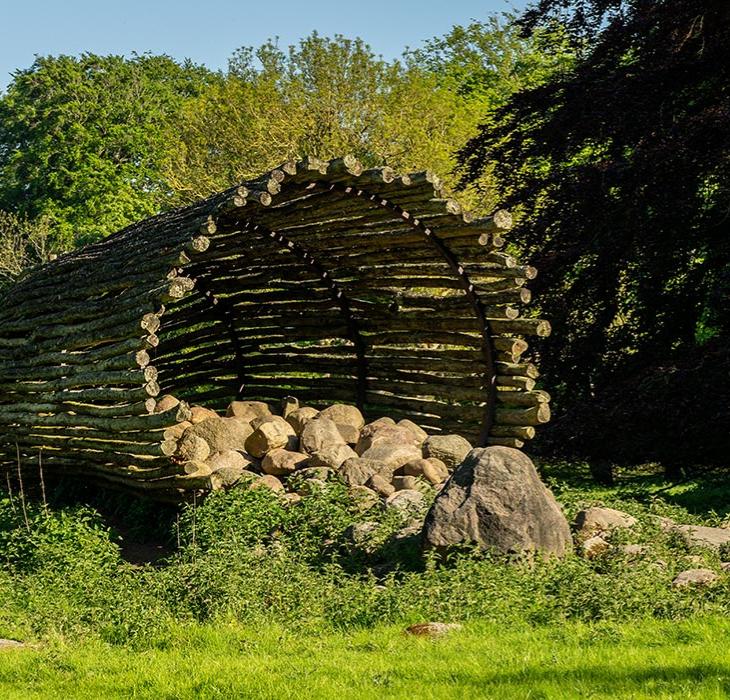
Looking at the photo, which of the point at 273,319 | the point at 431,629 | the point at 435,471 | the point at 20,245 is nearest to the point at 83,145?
the point at 20,245

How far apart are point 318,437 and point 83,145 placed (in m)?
31.5

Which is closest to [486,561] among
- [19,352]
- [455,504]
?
[455,504]

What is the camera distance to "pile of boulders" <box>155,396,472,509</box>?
10984 millimetres

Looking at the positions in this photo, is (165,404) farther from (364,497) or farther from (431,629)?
(431,629)

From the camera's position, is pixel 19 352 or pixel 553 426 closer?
pixel 19 352

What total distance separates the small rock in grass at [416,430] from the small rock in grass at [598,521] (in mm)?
3037

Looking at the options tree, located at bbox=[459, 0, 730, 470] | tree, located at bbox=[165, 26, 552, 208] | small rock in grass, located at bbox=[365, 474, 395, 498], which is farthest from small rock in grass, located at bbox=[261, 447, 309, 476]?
tree, located at bbox=[165, 26, 552, 208]

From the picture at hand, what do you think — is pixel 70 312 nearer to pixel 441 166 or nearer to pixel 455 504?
pixel 455 504

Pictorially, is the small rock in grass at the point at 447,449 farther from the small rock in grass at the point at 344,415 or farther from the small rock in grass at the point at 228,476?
the small rock in grass at the point at 228,476

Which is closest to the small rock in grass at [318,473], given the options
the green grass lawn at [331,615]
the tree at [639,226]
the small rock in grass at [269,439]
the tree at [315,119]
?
the green grass lawn at [331,615]

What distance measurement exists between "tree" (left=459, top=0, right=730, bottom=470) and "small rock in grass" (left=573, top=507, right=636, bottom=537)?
279 centimetres

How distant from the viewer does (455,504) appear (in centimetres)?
865

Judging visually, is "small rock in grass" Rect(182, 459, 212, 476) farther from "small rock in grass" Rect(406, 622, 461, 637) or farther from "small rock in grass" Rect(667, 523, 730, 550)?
"small rock in grass" Rect(667, 523, 730, 550)

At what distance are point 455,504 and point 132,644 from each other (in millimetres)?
2539
